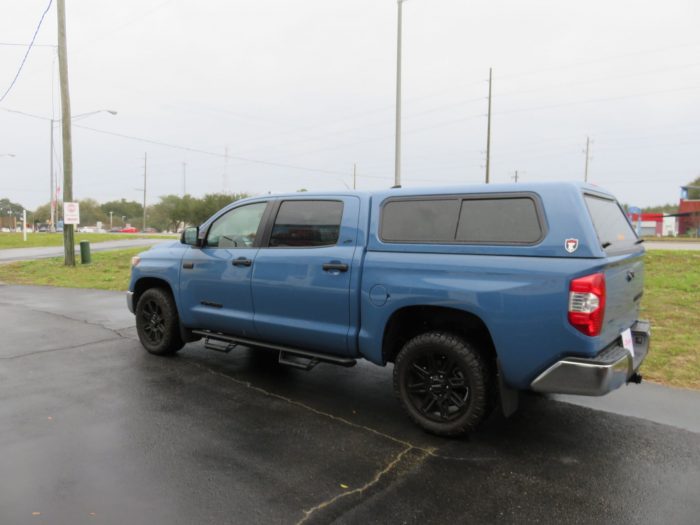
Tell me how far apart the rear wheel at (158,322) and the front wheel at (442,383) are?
3.00 meters

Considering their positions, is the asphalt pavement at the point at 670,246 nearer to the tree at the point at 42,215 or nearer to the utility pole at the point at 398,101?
the utility pole at the point at 398,101

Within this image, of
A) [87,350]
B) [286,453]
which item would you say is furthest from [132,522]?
[87,350]

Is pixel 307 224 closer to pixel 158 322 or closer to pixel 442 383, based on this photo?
pixel 442 383

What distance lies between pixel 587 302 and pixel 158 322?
4722 millimetres

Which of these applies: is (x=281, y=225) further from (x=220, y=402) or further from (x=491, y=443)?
(x=491, y=443)

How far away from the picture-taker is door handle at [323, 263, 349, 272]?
428 centimetres

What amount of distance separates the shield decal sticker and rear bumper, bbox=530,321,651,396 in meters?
0.70

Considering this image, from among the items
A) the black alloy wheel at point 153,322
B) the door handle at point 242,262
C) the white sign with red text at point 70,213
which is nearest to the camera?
the door handle at point 242,262

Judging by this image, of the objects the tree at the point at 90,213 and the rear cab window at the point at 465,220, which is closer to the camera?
the rear cab window at the point at 465,220

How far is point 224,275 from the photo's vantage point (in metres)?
5.18

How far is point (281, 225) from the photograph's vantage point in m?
4.94

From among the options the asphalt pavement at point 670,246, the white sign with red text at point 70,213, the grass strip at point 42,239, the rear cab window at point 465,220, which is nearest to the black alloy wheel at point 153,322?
the rear cab window at point 465,220

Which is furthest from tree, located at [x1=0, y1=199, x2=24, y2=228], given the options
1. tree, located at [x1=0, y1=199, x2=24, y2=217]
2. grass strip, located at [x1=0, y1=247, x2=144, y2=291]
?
grass strip, located at [x1=0, y1=247, x2=144, y2=291]

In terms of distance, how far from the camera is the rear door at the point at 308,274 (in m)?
4.35
